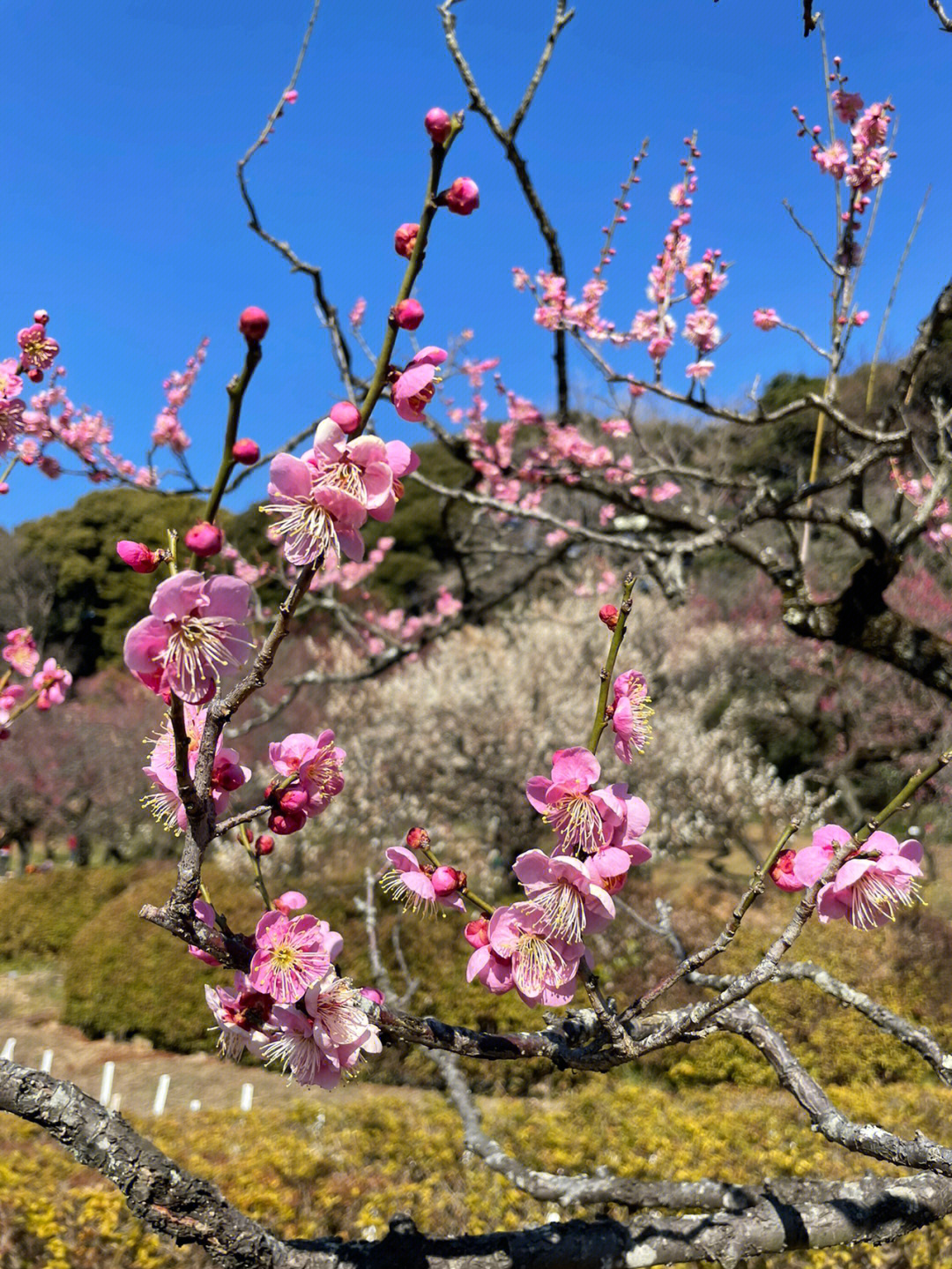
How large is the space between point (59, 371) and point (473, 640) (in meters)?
8.21

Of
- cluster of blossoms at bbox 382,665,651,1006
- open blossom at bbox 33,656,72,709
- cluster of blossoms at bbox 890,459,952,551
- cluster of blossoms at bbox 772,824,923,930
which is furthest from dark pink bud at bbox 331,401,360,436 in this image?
cluster of blossoms at bbox 890,459,952,551

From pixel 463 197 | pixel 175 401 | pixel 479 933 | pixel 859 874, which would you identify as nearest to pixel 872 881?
pixel 859 874

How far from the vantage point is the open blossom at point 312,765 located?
1046 mm

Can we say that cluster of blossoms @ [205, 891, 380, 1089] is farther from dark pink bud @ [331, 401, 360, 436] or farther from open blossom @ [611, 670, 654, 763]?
dark pink bud @ [331, 401, 360, 436]

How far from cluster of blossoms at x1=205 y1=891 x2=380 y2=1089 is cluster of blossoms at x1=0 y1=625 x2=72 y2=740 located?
3.90ft

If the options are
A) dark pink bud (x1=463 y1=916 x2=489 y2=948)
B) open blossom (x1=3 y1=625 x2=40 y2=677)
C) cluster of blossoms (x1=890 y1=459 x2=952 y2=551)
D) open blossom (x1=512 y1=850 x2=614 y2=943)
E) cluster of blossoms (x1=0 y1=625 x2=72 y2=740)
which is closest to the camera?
open blossom (x1=512 y1=850 x2=614 y2=943)

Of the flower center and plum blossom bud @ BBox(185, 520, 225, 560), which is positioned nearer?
plum blossom bud @ BBox(185, 520, 225, 560)

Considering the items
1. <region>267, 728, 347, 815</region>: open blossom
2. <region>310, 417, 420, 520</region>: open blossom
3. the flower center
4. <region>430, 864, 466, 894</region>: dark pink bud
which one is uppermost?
<region>310, 417, 420, 520</region>: open blossom

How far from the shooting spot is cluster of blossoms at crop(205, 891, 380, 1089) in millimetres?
964

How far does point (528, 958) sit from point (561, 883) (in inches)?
4.2

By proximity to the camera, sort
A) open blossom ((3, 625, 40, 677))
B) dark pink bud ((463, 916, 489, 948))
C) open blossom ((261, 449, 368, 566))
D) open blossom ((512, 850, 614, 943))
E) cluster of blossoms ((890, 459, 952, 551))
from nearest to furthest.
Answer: open blossom ((261, 449, 368, 566))
open blossom ((512, 850, 614, 943))
dark pink bud ((463, 916, 489, 948))
open blossom ((3, 625, 40, 677))
cluster of blossoms ((890, 459, 952, 551))

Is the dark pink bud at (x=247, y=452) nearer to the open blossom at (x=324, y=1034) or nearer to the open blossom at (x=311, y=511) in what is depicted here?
the open blossom at (x=311, y=511)

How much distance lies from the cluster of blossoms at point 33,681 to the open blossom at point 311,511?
4.66 ft

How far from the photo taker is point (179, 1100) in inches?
232
